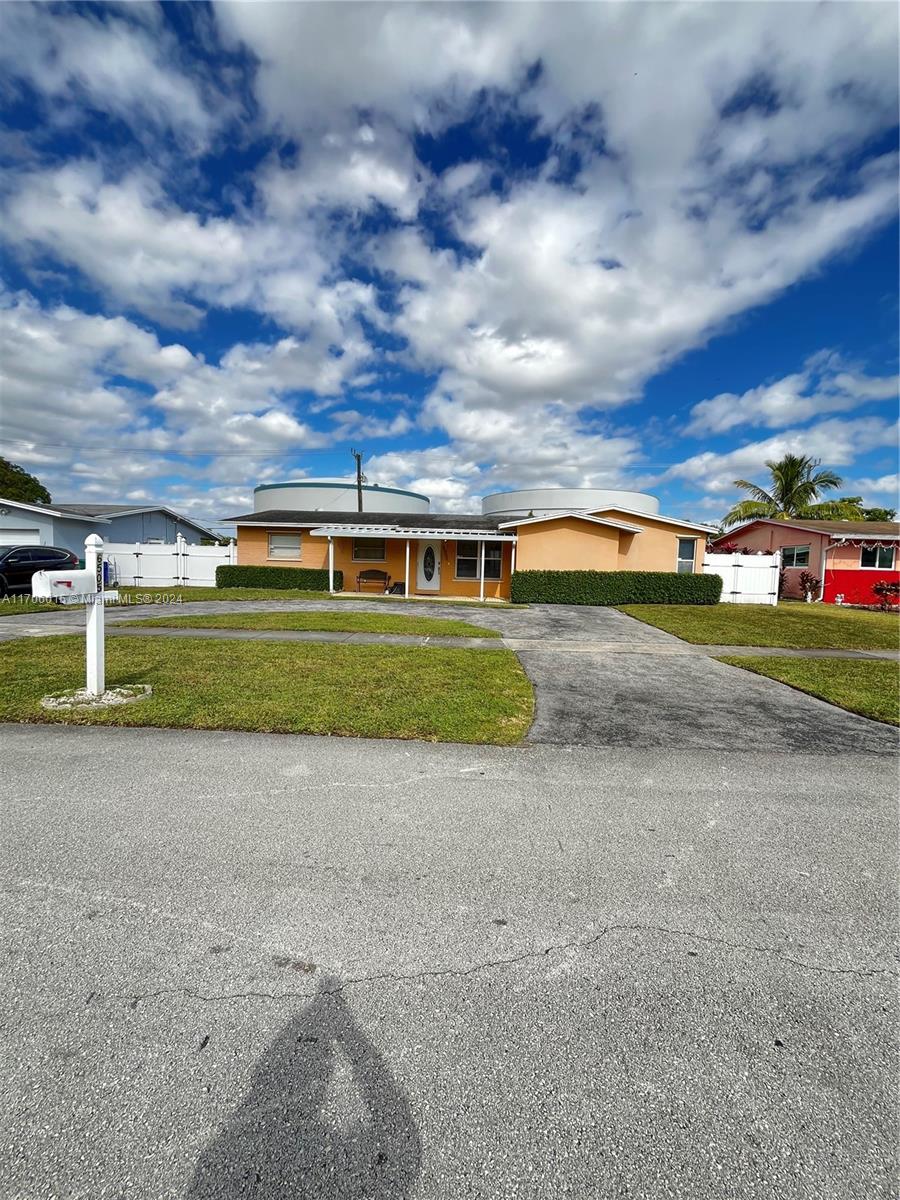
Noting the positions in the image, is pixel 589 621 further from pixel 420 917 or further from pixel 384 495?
pixel 384 495

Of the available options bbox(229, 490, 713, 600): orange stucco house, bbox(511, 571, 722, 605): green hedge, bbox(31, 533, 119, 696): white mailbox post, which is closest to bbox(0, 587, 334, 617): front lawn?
bbox(229, 490, 713, 600): orange stucco house

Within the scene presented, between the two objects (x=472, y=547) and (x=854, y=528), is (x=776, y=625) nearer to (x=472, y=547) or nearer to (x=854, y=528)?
(x=472, y=547)

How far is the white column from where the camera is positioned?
5.47 metres

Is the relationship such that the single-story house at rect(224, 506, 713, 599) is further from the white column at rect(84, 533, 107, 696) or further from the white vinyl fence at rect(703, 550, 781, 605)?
the white column at rect(84, 533, 107, 696)

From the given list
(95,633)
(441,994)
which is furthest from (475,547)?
(441,994)

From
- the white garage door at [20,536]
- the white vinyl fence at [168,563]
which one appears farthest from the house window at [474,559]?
the white garage door at [20,536]

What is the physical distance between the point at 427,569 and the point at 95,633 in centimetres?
1614

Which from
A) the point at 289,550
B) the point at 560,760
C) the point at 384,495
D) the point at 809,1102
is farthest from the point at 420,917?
the point at 384,495

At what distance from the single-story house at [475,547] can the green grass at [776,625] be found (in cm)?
318

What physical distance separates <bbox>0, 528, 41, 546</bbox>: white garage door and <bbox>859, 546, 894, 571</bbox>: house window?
1362 inches

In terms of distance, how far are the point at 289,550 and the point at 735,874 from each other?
21862 millimetres

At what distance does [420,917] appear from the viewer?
2.42 metres

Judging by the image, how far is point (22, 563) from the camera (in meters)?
16.9

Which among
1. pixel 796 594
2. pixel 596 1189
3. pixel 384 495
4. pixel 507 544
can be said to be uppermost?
pixel 384 495
